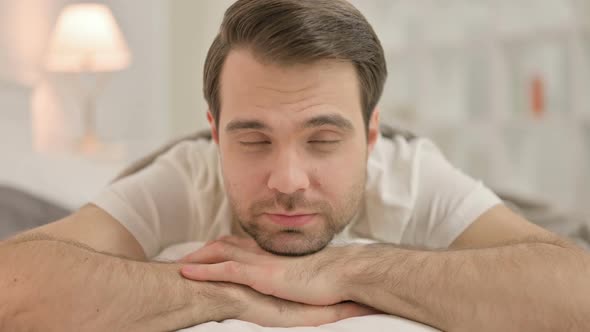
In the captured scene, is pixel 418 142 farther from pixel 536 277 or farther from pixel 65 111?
pixel 65 111

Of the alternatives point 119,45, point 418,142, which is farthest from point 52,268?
point 119,45

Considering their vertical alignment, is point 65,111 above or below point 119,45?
below

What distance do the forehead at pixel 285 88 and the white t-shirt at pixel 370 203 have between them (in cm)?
31

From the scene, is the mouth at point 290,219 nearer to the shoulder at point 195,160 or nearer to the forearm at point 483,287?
the forearm at point 483,287

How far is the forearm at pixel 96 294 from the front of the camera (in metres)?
0.95

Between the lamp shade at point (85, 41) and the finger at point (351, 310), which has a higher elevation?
the lamp shade at point (85, 41)

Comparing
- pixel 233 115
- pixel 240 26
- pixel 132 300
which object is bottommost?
pixel 132 300

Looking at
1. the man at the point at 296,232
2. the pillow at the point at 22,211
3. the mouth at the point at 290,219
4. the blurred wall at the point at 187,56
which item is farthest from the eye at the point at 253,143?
the blurred wall at the point at 187,56

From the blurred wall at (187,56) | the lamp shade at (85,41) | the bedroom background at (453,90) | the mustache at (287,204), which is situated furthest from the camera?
the blurred wall at (187,56)

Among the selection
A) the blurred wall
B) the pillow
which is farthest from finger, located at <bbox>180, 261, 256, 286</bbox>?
the blurred wall

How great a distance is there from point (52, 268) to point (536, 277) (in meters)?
0.66

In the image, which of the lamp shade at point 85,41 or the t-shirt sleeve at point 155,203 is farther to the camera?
the lamp shade at point 85,41

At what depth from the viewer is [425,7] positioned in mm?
3367

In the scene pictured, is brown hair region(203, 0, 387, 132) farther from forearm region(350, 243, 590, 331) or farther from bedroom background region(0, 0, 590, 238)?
bedroom background region(0, 0, 590, 238)
